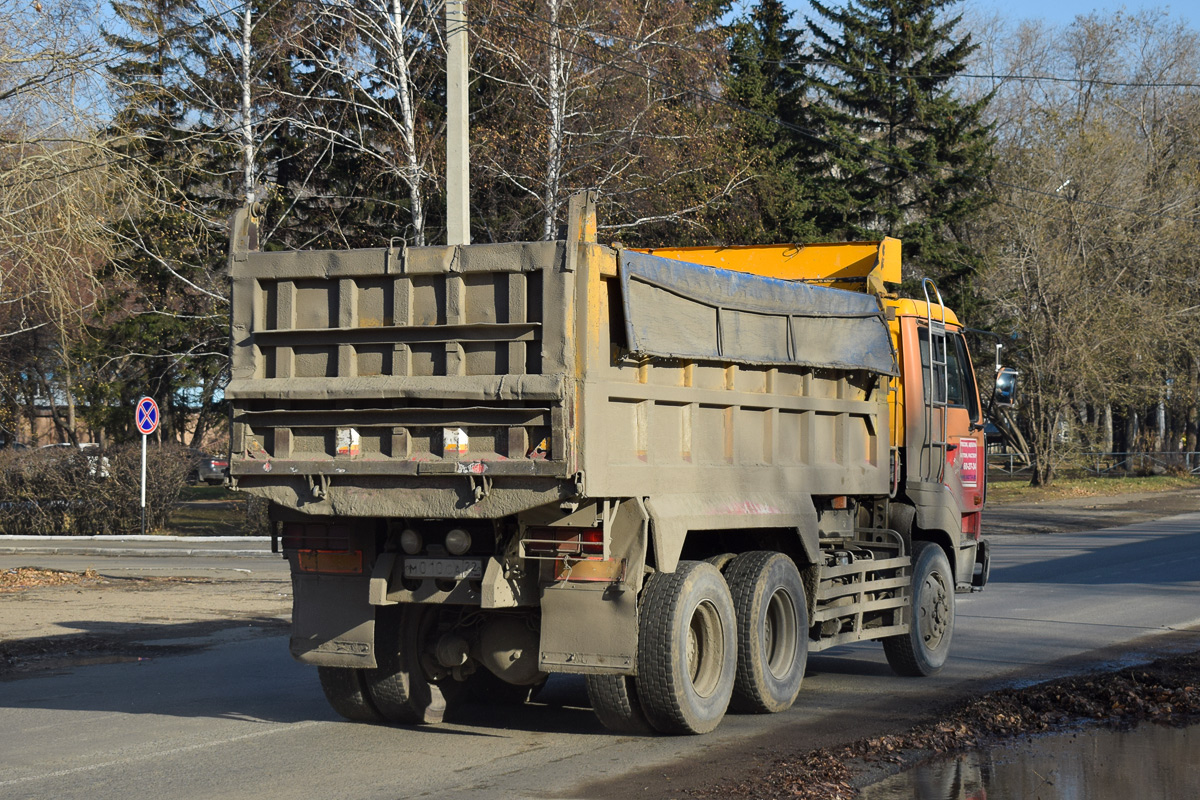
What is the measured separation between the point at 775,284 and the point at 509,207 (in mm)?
19511

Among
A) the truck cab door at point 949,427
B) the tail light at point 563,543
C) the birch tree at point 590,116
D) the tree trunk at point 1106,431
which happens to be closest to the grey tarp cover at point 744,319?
the truck cab door at point 949,427

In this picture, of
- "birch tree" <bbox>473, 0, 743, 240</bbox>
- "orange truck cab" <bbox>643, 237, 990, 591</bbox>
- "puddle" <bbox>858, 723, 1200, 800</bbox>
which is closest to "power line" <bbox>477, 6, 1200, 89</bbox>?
"birch tree" <bbox>473, 0, 743, 240</bbox>

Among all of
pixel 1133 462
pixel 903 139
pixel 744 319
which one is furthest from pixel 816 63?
pixel 744 319

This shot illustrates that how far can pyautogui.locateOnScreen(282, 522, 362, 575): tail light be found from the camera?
7.32 meters

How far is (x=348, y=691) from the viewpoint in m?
7.80

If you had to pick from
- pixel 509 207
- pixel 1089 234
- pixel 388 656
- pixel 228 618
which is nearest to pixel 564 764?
pixel 388 656

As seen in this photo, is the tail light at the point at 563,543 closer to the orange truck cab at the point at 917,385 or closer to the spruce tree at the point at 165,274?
the orange truck cab at the point at 917,385

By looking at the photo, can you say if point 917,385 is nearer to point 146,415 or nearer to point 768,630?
point 768,630

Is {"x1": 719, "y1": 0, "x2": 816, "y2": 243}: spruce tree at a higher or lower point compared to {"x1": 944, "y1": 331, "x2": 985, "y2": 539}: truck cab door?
higher

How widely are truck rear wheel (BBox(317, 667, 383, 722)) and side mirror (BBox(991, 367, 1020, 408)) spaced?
5.75 meters

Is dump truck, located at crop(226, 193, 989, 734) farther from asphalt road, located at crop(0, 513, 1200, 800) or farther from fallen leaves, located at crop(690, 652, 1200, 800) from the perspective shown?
fallen leaves, located at crop(690, 652, 1200, 800)

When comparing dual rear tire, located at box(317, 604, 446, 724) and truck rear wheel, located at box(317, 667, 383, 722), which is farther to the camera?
truck rear wheel, located at box(317, 667, 383, 722)

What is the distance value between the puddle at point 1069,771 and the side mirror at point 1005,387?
3805mm

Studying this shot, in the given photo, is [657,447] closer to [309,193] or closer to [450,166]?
[450,166]
